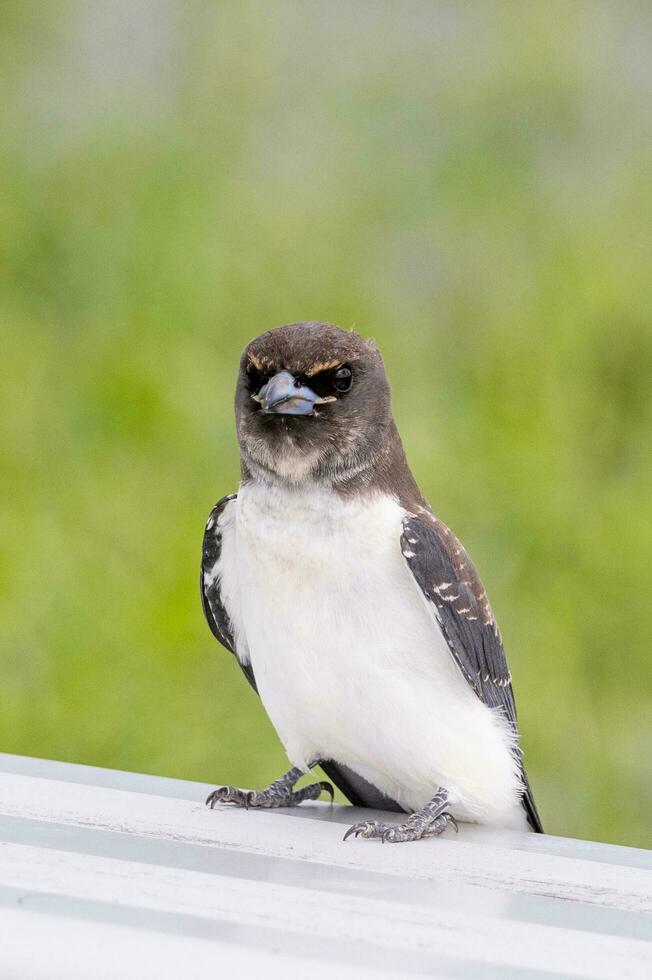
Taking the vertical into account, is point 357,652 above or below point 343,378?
below

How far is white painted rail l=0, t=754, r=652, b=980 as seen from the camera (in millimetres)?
614

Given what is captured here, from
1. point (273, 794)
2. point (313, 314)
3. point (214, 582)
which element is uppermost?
point (313, 314)

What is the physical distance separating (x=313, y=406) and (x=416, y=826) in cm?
37

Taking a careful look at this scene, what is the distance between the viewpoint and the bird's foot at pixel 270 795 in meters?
1.12

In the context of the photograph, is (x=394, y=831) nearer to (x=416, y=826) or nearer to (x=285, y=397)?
(x=416, y=826)

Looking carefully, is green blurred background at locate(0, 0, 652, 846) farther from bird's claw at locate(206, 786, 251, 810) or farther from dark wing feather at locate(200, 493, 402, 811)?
bird's claw at locate(206, 786, 251, 810)

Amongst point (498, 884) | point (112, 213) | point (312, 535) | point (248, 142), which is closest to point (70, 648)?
point (112, 213)

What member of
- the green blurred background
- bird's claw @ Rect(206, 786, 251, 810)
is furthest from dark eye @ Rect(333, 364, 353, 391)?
the green blurred background

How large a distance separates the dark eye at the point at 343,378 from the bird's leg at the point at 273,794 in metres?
0.37

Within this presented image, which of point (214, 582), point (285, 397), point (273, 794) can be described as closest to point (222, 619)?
point (214, 582)

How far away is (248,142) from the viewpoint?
2.42m

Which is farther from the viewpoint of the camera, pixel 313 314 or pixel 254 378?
pixel 313 314

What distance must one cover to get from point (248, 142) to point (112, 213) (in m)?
0.30

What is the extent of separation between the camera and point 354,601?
1146mm
